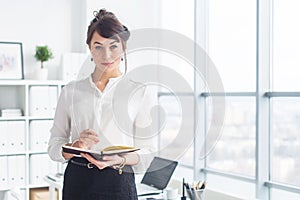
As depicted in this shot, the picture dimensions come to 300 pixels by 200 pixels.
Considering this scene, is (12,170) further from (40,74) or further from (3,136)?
(40,74)

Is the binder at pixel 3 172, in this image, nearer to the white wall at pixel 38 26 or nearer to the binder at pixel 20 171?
the binder at pixel 20 171

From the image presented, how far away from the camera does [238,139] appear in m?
4.00

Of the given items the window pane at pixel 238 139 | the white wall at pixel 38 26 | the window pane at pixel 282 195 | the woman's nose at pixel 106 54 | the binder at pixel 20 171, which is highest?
the white wall at pixel 38 26

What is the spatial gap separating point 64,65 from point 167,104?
122cm

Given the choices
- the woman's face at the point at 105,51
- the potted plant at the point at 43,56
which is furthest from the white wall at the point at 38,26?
the woman's face at the point at 105,51

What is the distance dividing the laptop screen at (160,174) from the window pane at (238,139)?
0.92m

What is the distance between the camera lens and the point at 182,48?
8.89 ft

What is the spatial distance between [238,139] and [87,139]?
272 centimetres

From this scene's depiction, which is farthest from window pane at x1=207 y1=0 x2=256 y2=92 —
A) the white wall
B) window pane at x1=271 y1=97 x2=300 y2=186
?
the white wall

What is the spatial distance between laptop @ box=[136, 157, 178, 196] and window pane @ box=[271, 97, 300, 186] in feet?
3.04

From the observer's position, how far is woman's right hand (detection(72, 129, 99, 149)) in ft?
4.87

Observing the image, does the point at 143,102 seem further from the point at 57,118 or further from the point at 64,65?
the point at 64,65

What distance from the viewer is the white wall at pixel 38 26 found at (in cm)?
431

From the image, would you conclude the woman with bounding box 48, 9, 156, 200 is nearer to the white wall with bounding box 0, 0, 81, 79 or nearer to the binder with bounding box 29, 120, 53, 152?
the binder with bounding box 29, 120, 53, 152
